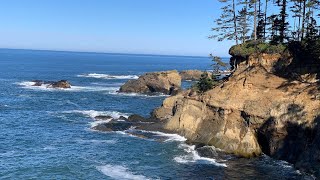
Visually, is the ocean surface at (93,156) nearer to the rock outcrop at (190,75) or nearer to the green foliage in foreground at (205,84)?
the green foliage in foreground at (205,84)

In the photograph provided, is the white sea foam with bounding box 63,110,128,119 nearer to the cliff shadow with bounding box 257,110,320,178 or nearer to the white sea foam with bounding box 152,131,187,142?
the white sea foam with bounding box 152,131,187,142

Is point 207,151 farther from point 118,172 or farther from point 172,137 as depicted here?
point 118,172

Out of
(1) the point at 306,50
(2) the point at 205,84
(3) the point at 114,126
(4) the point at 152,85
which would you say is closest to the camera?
(1) the point at 306,50

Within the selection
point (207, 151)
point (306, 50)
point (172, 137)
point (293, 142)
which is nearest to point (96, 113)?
point (172, 137)

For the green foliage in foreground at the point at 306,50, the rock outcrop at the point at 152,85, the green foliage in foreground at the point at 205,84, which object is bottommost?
the rock outcrop at the point at 152,85

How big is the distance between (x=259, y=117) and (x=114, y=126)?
2209 centimetres

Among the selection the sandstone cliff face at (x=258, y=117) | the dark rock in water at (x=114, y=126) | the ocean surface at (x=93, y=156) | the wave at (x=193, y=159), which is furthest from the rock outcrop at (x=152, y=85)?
the wave at (x=193, y=159)

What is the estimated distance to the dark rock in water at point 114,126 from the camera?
5984 cm

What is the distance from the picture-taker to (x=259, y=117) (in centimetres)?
4806

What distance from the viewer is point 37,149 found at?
49469 millimetres

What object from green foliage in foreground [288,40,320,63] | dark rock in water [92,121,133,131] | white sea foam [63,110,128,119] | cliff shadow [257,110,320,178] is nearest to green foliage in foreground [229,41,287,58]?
green foliage in foreground [288,40,320,63]

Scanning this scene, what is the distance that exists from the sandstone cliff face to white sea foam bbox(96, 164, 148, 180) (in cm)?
1304

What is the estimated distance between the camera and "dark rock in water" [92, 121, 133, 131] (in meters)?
59.8

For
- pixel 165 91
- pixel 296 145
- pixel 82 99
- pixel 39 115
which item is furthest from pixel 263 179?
pixel 165 91
